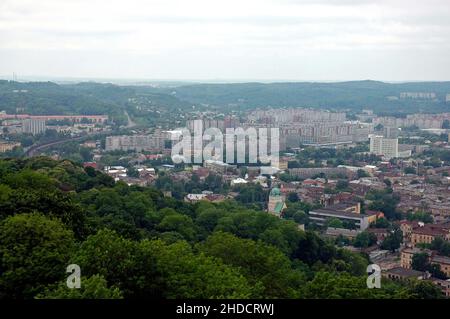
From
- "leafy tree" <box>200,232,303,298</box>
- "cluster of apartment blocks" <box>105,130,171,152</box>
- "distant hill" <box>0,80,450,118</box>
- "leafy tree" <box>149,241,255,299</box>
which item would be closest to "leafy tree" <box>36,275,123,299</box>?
"leafy tree" <box>149,241,255,299</box>

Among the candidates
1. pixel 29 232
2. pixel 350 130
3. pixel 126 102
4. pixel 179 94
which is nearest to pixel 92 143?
pixel 350 130

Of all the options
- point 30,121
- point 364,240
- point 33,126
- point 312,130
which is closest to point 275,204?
point 364,240

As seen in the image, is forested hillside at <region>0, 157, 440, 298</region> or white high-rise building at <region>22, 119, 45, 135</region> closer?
forested hillside at <region>0, 157, 440, 298</region>

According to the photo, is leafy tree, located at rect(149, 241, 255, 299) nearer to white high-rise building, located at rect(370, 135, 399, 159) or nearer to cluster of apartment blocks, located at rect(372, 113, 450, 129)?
white high-rise building, located at rect(370, 135, 399, 159)

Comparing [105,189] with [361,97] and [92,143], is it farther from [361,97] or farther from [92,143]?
[361,97]

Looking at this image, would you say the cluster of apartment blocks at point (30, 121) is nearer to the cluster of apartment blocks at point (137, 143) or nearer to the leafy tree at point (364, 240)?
the cluster of apartment blocks at point (137, 143)
